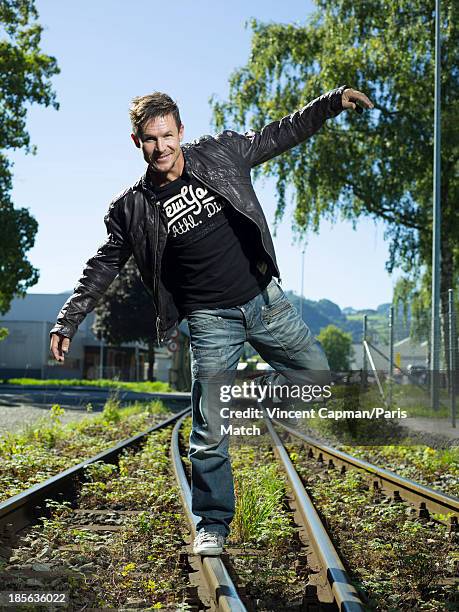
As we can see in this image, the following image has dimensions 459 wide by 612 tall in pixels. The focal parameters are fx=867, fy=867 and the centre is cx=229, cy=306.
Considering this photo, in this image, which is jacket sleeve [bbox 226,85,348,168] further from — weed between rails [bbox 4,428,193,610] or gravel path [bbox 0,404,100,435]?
gravel path [bbox 0,404,100,435]

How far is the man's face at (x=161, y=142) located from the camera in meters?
4.17

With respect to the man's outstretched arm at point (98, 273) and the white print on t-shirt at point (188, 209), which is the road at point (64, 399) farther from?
the white print on t-shirt at point (188, 209)

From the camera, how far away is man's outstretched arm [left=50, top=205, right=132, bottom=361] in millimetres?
4508

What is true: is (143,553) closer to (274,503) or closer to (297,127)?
(274,503)

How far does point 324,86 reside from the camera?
23.4m

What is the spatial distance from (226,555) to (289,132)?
7.12 ft

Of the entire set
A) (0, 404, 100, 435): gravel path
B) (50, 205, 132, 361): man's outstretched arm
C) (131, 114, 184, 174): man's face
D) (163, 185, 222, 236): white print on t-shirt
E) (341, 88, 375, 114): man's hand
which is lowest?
(0, 404, 100, 435): gravel path

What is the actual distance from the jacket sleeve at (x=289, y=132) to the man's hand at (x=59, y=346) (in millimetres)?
1311

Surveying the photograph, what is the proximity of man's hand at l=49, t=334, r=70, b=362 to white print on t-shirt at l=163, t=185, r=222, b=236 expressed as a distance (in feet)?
2.62

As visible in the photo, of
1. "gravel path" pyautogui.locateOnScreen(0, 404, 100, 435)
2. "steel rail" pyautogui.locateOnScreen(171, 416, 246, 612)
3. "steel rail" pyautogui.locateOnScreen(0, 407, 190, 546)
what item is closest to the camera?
"steel rail" pyautogui.locateOnScreen(171, 416, 246, 612)

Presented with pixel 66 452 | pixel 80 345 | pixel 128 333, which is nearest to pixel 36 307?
pixel 80 345

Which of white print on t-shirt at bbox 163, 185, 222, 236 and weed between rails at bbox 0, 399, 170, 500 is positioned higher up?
white print on t-shirt at bbox 163, 185, 222, 236

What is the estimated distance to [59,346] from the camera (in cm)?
444

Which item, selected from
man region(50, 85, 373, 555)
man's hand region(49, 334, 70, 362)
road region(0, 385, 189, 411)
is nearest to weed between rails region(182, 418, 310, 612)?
man region(50, 85, 373, 555)
